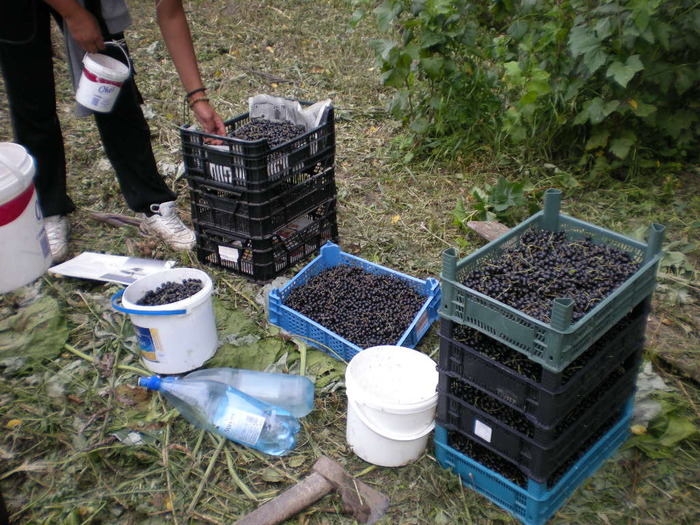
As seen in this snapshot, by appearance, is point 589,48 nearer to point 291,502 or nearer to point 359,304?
point 359,304

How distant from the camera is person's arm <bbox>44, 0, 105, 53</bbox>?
3127mm

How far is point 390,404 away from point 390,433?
0.15 metres

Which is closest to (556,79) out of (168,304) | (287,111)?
(287,111)

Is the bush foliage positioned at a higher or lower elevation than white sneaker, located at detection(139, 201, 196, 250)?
higher

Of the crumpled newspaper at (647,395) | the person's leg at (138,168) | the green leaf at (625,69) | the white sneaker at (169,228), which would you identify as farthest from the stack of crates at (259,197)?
the crumpled newspaper at (647,395)

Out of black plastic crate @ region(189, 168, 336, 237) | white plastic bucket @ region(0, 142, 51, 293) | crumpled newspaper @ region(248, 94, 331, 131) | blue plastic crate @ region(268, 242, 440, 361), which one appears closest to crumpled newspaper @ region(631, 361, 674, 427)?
blue plastic crate @ region(268, 242, 440, 361)

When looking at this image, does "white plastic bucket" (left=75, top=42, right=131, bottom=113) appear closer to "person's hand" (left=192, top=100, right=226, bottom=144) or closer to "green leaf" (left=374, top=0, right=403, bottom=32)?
"person's hand" (left=192, top=100, right=226, bottom=144)

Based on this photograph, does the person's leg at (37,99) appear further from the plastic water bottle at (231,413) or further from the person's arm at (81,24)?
the plastic water bottle at (231,413)

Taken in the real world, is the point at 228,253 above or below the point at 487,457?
above

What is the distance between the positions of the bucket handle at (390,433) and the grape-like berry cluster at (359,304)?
1.79 feet

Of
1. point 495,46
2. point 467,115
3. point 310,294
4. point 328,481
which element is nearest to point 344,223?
point 310,294

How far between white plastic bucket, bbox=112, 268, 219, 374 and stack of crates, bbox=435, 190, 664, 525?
1.21 meters

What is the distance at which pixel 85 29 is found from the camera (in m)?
3.24

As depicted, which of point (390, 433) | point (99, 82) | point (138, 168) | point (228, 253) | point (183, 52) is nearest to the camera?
point (390, 433)
